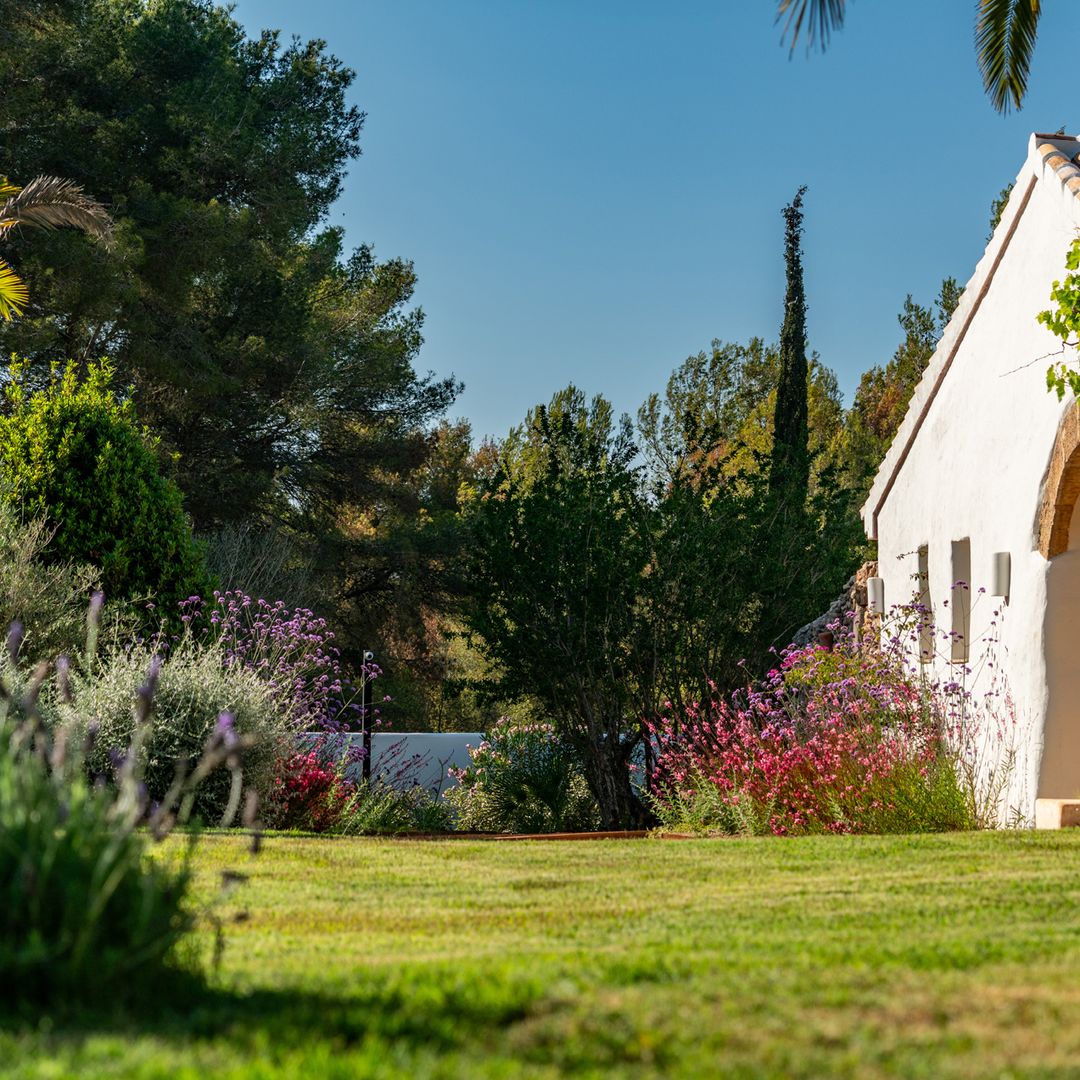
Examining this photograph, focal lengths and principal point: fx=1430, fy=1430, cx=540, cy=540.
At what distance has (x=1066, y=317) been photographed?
912 cm

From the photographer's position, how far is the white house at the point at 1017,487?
31.6 feet

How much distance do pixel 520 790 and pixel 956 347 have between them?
6.97 meters

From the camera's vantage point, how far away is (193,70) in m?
24.4

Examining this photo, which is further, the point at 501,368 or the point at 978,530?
the point at 501,368

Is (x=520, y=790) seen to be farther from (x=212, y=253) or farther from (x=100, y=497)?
(x=212, y=253)

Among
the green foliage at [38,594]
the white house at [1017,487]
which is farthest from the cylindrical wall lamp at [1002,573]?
the green foliage at [38,594]

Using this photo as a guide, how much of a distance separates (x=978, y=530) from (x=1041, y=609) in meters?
1.68

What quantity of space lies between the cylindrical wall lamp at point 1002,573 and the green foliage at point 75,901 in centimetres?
799

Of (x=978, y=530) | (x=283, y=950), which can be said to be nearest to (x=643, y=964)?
(x=283, y=950)

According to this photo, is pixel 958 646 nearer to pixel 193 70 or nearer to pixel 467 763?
pixel 467 763

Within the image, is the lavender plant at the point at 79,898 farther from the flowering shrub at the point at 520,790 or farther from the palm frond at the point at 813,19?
the flowering shrub at the point at 520,790

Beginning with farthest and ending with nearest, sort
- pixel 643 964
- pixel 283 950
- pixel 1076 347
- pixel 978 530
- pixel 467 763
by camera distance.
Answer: pixel 467 763, pixel 978 530, pixel 1076 347, pixel 283 950, pixel 643 964

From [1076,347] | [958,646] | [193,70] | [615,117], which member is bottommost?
[958,646]

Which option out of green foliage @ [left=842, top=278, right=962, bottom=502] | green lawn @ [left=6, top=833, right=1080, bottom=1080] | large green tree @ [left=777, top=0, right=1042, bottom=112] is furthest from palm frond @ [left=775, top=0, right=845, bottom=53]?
green foliage @ [left=842, top=278, right=962, bottom=502]
